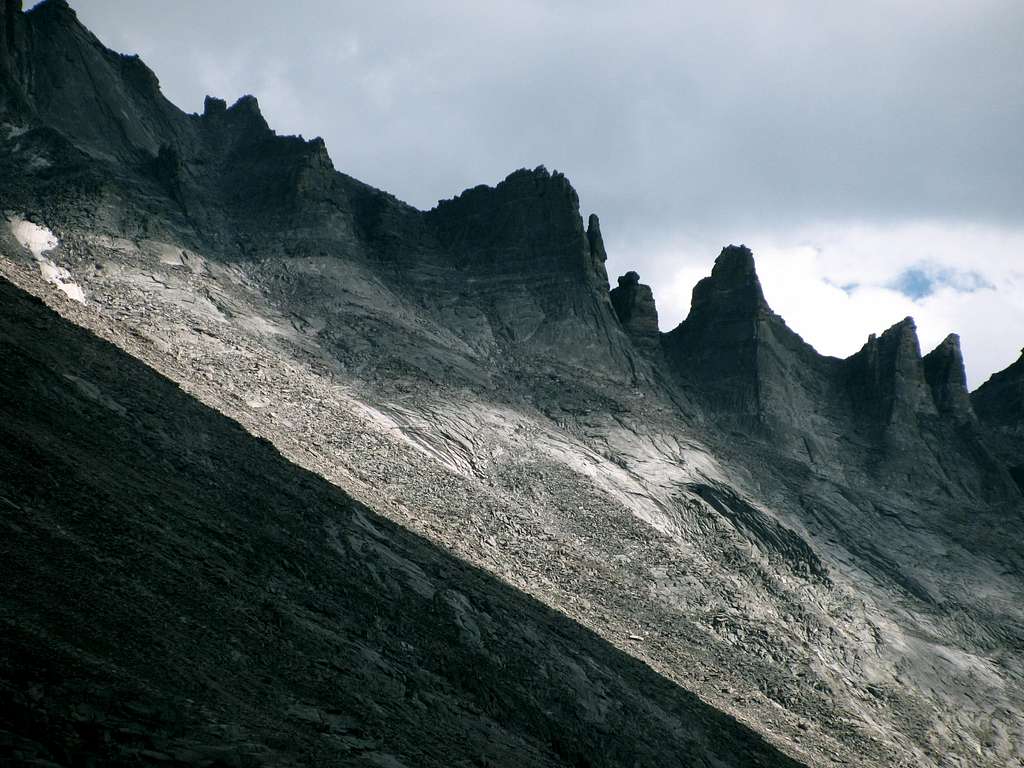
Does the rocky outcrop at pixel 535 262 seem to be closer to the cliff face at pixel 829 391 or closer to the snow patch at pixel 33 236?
the cliff face at pixel 829 391

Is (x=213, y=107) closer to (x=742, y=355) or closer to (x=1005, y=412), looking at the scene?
(x=742, y=355)

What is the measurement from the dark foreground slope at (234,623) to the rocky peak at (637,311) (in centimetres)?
4032

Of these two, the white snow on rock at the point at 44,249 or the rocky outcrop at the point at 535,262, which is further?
the rocky outcrop at the point at 535,262

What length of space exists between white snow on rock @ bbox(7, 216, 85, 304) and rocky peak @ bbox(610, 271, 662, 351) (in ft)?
126

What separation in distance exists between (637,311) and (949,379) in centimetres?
2506

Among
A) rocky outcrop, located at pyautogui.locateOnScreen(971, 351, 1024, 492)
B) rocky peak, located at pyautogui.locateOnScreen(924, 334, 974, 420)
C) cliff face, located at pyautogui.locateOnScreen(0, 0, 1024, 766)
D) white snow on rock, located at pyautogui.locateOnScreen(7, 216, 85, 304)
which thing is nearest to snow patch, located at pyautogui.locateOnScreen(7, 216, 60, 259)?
white snow on rock, located at pyautogui.locateOnScreen(7, 216, 85, 304)

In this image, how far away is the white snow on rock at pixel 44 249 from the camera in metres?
32.4

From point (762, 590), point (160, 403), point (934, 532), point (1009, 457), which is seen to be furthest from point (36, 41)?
point (1009, 457)

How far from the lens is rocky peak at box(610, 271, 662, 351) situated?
62500 mm

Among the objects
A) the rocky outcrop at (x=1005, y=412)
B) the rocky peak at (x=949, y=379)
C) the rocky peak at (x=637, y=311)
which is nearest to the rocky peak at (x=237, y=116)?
the rocky peak at (x=637, y=311)

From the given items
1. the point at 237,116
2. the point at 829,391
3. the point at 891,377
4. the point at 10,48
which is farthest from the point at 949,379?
the point at 10,48

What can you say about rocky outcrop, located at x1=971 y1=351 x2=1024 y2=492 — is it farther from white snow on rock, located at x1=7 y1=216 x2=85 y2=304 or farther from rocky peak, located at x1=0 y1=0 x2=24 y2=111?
rocky peak, located at x1=0 y1=0 x2=24 y2=111

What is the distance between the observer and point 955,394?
6425cm

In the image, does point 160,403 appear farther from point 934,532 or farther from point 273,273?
point 934,532
